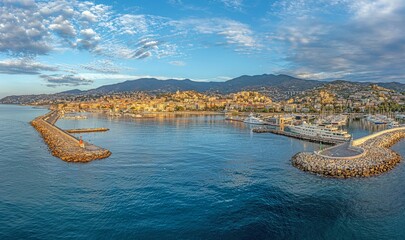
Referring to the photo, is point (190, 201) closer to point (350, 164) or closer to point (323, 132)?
point (350, 164)

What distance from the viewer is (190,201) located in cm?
1847

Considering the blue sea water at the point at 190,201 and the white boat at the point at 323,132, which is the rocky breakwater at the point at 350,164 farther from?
the white boat at the point at 323,132

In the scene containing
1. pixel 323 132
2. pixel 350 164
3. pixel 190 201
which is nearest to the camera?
pixel 190 201

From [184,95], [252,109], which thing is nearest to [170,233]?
Answer: [252,109]

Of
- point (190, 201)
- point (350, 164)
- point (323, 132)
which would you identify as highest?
point (323, 132)

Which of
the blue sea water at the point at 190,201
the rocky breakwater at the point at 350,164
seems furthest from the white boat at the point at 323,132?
the blue sea water at the point at 190,201

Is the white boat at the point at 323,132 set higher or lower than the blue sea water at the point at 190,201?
higher

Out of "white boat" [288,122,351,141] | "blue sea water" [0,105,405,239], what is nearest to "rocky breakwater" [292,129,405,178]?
"blue sea water" [0,105,405,239]

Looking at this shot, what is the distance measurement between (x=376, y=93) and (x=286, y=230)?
189246 millimetres

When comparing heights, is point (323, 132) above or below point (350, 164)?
above

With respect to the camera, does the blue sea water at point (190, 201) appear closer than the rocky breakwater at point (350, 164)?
Yes

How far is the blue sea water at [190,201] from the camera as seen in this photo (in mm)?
14719

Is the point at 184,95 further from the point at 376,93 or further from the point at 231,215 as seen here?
the point at 231,215

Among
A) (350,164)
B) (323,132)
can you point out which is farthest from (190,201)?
(323,132)
